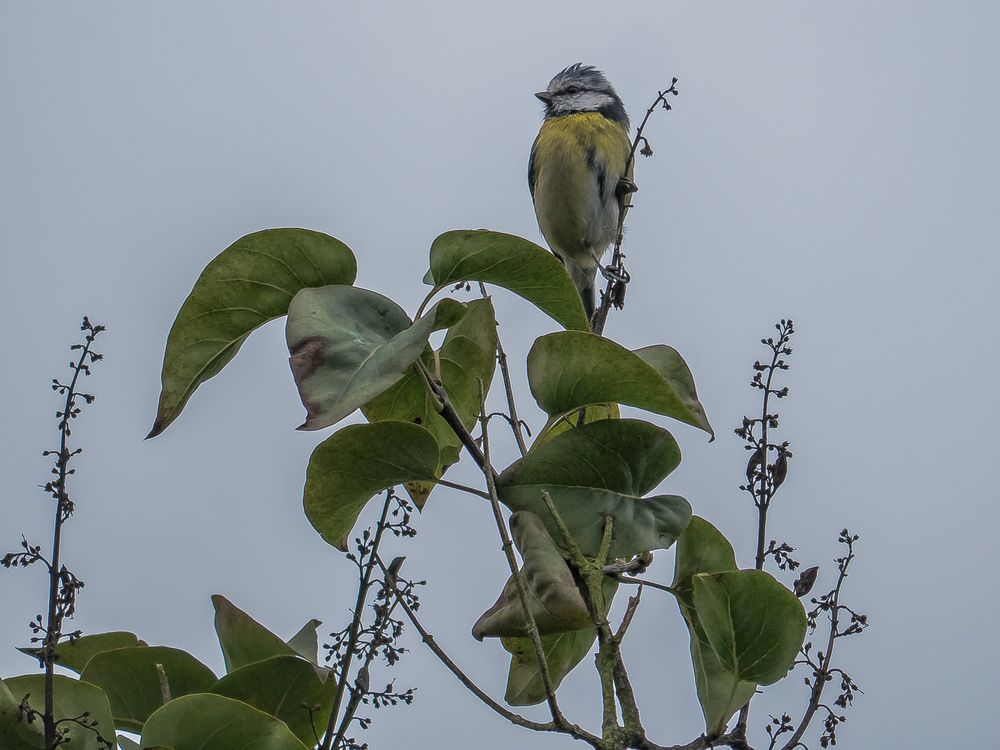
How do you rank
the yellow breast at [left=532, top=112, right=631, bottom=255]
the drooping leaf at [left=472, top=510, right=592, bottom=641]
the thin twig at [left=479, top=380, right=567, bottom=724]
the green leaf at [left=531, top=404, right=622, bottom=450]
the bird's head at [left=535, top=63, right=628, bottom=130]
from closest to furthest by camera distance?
the thin twig at [left=479, top=380, right=567, bottom=724] → the drooping leaf at [left=472, top=510, right=592, bottom=641] → the green leaf at [left=531, top=404, right=622, bottom=450] → the yellow breast at [left=532, top=112, right=631, bottom=255] → the bird's head at [left=535, top=63, right=628, bottom=130]

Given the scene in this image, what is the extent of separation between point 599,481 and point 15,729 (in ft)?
2.26

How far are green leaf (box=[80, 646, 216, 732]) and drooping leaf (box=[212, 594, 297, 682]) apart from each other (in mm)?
71

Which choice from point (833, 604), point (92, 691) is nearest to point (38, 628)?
point (92, 691)

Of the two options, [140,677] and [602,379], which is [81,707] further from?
[602,379]

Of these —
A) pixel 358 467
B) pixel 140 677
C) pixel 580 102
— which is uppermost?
pixel 580 102

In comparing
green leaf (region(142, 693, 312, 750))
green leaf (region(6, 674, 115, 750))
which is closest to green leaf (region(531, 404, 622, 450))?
green leaf (region(142, 693, 312, 750))

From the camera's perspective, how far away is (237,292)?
1187 millimetres

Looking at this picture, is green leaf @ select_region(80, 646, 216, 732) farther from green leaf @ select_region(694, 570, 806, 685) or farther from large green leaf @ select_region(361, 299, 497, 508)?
green leaf @ select_region(694, 570, 806, 685)

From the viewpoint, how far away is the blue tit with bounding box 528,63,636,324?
4688 millimetres

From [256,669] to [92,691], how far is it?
18cm

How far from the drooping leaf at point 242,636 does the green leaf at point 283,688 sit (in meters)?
0.09

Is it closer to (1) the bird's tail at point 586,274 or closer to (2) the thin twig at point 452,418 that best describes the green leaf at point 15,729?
(2) the thin twig at point 452,418

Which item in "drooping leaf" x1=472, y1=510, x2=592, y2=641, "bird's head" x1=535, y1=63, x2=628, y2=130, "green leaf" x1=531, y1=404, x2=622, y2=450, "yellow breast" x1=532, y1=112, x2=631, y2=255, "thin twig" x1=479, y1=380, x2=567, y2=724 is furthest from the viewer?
"bird's head" x1=535, y1=63, x2=628, y2=130

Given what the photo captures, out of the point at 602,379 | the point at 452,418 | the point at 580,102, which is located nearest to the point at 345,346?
the point at 452,418
